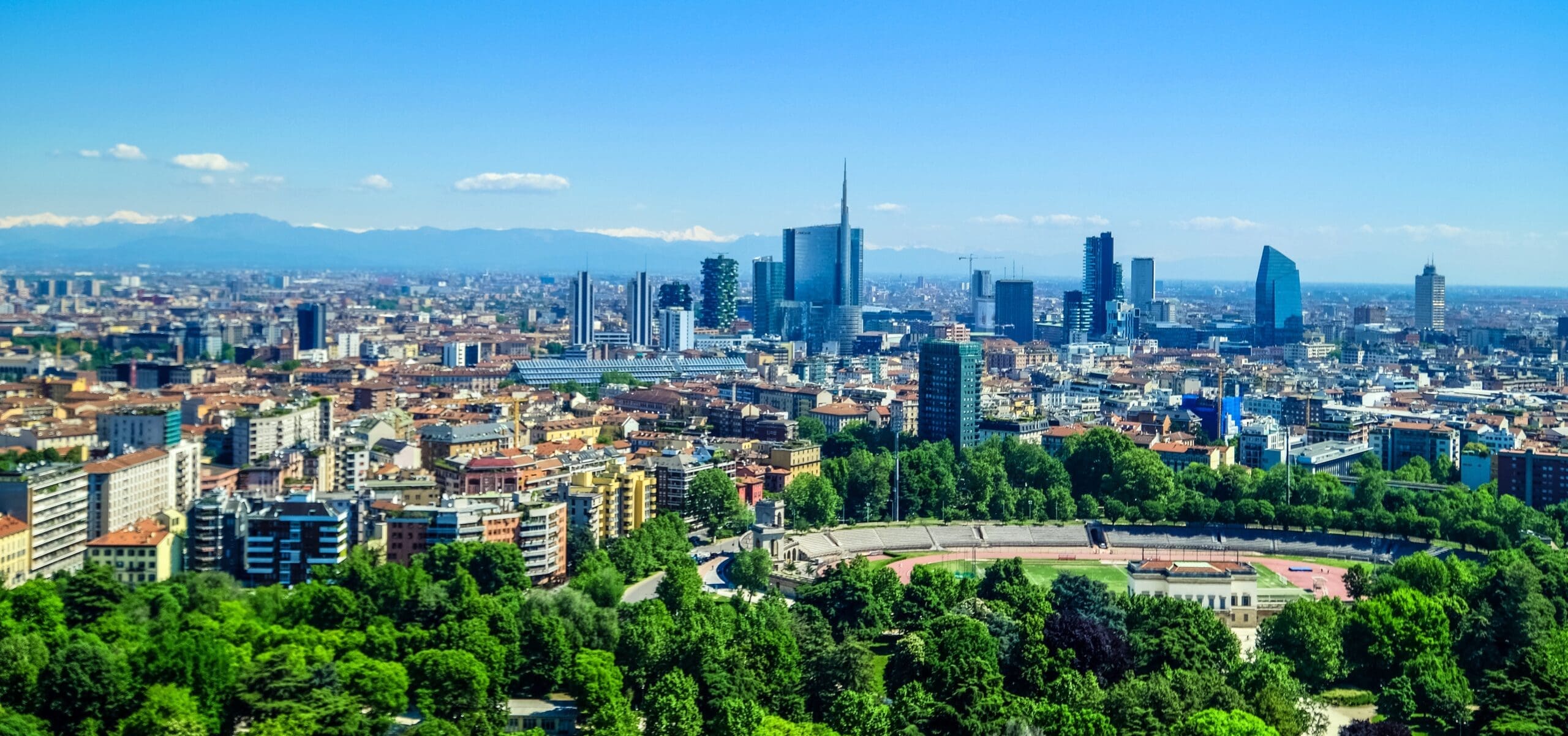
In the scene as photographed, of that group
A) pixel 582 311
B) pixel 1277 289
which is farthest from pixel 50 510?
pixel 1277 289

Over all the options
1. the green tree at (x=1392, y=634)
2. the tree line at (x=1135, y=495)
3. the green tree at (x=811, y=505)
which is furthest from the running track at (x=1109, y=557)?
the green tree at (x=1392, y=634)

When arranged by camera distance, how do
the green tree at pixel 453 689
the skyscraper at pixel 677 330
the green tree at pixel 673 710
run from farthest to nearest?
the skyscraper at pixel 677 330 → the green tree at pixel 453 689 → the green tree at pixel 673 710

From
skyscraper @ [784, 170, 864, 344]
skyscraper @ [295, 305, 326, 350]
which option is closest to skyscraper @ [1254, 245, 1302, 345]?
skyscraper @ [784, 170, 864, 344]

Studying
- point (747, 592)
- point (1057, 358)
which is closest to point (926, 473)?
point (747, 592)

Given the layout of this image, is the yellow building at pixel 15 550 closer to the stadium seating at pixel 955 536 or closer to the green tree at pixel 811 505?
the green tree at pixel 811 505

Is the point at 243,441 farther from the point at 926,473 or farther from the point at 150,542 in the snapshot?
the point at 926,473

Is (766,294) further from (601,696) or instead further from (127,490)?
(601,696)
